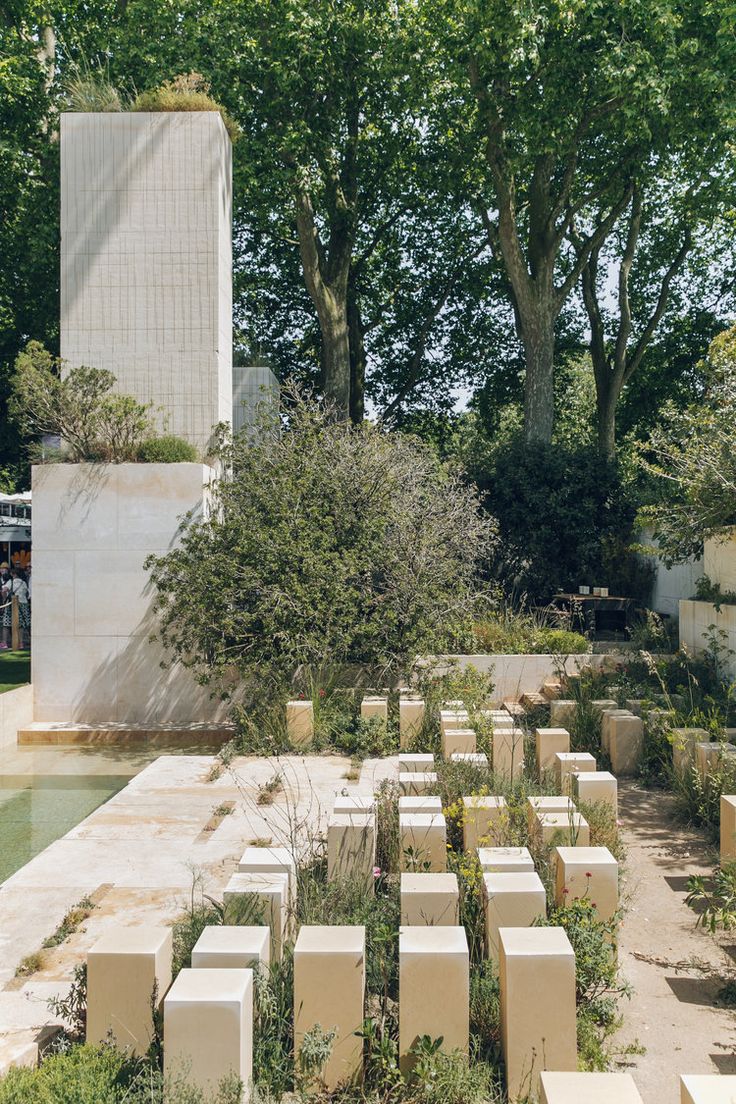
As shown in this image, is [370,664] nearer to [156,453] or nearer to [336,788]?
[336,788]

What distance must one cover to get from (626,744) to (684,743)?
1062 millimetres

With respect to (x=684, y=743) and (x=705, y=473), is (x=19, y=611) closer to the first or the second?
(x=705, y=473)

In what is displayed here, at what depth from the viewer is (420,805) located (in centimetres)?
486

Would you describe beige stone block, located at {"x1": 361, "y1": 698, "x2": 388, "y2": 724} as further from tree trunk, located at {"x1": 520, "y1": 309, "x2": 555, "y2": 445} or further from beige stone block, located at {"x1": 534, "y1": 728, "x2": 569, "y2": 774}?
tree trunk, located at {"x1": 520, "y1": 309, "x2": 555, "y2": 445}

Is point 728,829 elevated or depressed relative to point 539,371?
depressed

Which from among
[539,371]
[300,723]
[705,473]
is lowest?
[300,723]

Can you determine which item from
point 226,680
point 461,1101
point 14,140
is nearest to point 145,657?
point 226,680

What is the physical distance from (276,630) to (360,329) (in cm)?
1528

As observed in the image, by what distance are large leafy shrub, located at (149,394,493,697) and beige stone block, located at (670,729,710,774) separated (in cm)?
334

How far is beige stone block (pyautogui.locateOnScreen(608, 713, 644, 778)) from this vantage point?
24.3 feet

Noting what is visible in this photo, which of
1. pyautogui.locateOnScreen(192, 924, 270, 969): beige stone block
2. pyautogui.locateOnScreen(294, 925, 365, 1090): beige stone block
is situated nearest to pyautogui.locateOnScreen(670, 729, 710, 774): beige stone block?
pyautogui.locateOnScreen(294, 925, 365, 1090): beige stone block

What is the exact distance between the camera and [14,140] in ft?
55.5

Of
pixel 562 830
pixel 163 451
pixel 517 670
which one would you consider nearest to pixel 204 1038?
pixel 562 830

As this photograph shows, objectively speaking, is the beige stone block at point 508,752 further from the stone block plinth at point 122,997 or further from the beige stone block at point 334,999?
the stone block plinth at point 122,997
